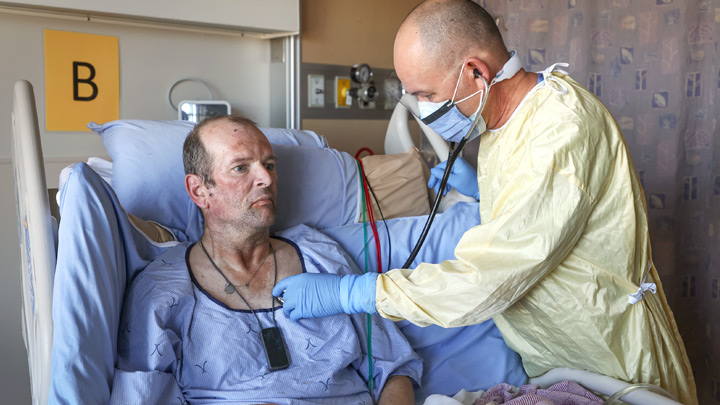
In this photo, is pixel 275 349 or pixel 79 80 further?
pixel 79 80

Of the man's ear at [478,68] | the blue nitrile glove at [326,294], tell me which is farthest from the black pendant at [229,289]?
the man's ear at [478,68]

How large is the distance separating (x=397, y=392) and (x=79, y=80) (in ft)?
4.62

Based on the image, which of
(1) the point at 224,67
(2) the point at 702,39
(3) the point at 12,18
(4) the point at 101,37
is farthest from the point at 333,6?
(2) the point at 702,39

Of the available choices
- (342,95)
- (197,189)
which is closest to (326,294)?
(197,189)

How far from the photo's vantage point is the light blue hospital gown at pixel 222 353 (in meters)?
1.29

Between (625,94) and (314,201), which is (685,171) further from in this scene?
(314,201)

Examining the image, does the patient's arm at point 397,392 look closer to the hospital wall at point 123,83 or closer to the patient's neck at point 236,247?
the patient's neck at point 236,247

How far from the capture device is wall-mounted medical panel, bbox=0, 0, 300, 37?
1820 millimetres

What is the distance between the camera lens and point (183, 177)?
1748 mm

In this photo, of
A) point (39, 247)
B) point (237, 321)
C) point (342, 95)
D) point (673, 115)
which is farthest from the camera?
point (342, 95)

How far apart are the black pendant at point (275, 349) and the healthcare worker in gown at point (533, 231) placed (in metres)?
0.07

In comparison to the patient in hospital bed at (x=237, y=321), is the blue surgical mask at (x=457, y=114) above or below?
above

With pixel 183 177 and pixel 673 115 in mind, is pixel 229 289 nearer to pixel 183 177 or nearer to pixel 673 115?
pixel 183 177

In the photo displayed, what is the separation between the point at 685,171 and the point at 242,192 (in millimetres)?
1634
